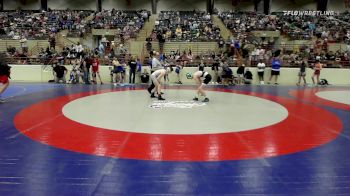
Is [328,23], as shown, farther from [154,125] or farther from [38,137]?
[38,137]

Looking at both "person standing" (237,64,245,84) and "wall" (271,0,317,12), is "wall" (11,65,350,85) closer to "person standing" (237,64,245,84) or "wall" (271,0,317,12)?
"person standing" (237,64,245,84)

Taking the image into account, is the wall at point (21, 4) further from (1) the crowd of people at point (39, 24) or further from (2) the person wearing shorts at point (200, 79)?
(2) the person wearing shorts at point (200, 79)

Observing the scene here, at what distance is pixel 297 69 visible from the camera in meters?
17.3

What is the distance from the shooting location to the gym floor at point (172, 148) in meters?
4.11

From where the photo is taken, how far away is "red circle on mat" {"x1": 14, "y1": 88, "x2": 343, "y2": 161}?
5336 mm

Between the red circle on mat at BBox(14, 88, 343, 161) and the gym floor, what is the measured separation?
18 millimetres

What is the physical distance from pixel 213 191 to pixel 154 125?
3309 mm

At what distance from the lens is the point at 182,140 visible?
6016 millimetres

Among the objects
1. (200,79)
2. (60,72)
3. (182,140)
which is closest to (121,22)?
(60,72)

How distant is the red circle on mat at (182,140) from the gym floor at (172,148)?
18mm

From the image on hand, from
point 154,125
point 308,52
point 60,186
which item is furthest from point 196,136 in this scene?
point 308,52

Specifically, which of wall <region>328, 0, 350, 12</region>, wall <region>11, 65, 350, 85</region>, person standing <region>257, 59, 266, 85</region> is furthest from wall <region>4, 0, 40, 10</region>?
wall <region>328, 0, 350, 12</region>

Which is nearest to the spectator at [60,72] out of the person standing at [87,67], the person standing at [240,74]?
the person standing at [87,67]

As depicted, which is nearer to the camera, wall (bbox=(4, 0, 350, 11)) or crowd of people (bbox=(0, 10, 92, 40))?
crowd of people (bbox=(0, 10, 92, 40))
